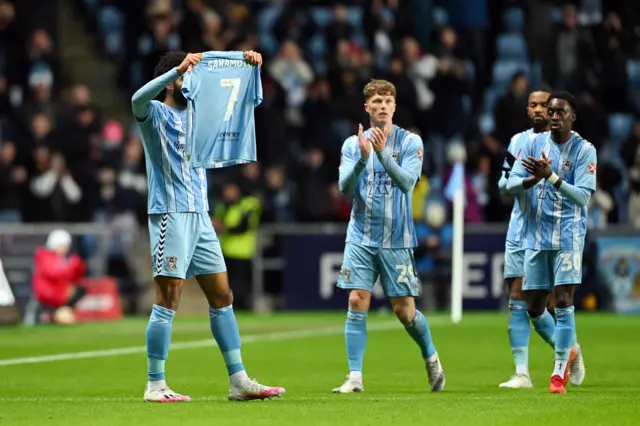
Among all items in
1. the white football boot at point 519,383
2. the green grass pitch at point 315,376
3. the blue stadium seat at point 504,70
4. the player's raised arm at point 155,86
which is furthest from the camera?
the blue stadium seat at point 504,70

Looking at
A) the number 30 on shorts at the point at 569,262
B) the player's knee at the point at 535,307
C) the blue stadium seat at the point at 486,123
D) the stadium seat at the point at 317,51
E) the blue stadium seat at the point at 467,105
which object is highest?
the stadium seat at the point at 317,51

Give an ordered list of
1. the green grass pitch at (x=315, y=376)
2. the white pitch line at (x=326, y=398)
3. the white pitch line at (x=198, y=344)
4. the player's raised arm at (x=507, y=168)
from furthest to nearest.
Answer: the white pitch line at (x=198, y=344), the player's raised arm at (x=507, y=168), the white pitch line at (x=326, y=398), the green grass pitch at (x=315, y=376)

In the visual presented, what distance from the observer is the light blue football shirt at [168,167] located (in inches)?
406

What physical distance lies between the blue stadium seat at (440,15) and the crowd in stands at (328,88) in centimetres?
4

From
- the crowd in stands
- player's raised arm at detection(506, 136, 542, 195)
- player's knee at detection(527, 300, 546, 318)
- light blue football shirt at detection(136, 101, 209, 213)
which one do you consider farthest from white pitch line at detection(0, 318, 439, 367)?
player's raised arm at detection(506, 136, 542, 195)

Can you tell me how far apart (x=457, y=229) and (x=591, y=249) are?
2.56m

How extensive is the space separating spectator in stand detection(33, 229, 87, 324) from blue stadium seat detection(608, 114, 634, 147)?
9.45 meters

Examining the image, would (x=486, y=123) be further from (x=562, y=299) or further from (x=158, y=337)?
(x=158, y=337)

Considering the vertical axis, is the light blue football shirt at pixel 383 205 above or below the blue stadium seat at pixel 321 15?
below

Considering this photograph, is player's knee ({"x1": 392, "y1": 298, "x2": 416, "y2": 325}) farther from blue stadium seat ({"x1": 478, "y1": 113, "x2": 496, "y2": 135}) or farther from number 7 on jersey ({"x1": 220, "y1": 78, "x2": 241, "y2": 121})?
blue stadium seat ({"x1": 478, "y1": 113, "x2": 496, "y2": 135})

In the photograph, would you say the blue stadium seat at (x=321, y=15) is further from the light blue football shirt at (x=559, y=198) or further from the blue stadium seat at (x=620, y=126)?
the light blue football shirt at (x=559, y=198)

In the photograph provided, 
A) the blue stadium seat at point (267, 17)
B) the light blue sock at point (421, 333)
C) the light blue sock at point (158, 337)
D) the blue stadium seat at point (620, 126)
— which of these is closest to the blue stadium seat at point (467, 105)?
the blue stadium seat at point (620, 126)

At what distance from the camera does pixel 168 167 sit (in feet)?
33.9

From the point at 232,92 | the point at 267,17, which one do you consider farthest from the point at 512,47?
the point at 232,92
